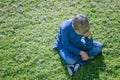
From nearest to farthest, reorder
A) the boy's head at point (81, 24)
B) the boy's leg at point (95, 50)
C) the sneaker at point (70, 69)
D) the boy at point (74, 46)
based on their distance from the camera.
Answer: the boy's head at point (81, 24) → the boy at point (74, 46) → the sneaker at point (70, 69) → the boy's leg at point (95, 50)

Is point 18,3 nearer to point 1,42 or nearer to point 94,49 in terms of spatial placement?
point 1,42

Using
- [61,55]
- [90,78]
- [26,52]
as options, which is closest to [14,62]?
[26,52]

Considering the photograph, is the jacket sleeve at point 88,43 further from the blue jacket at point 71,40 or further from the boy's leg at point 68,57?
the boy's leg at point 68,57

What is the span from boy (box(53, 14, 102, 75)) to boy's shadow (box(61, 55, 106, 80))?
7cm

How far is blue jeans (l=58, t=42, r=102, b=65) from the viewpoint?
16.1ft

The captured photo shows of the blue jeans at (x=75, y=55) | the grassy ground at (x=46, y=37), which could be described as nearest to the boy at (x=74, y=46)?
the blue jeans at (x=75, y=55)

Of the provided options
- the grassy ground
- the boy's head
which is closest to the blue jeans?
the grassy ground

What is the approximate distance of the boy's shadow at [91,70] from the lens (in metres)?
4.77

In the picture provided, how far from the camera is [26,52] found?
5.25m

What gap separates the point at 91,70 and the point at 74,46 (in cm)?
49

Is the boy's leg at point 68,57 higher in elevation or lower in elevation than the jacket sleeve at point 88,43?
lower

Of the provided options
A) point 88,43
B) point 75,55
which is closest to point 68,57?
point 75,55

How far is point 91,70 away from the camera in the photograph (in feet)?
16.0

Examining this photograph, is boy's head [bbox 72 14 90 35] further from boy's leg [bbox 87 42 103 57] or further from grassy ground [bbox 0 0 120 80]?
grassy ground [bbox 0 0 120 80]
